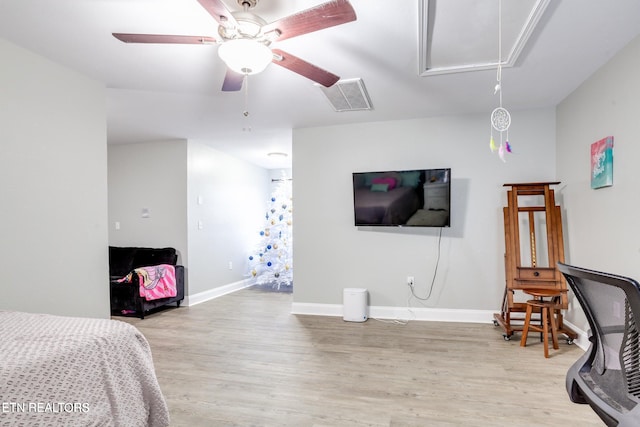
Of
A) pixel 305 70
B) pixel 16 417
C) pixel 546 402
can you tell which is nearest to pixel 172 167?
pixel 305 70

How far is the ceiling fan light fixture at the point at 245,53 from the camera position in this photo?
1.77 metres

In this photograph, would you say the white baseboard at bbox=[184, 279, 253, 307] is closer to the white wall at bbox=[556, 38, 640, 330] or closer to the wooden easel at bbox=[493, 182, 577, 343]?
the wooden easel at bbox=[493, 182, 577, 343]

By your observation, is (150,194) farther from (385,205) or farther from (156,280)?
(385,205)

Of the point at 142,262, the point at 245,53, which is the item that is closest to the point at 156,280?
the point at 142,262

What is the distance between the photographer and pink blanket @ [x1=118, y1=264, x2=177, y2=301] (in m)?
4.40

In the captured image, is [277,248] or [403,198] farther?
[277,248]

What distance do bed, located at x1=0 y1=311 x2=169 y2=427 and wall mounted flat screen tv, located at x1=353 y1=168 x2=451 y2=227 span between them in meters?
3.00

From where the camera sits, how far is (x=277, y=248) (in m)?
6.40

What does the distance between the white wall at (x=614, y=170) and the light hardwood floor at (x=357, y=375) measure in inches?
37.1

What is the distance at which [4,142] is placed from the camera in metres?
2.39

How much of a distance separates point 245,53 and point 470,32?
1.51m

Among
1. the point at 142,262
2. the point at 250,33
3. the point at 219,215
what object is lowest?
the point at 142,262

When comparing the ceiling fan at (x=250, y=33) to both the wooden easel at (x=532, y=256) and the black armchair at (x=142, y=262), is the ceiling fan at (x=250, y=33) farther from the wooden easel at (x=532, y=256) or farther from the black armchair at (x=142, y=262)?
the black armchair at (x=142, y=262)

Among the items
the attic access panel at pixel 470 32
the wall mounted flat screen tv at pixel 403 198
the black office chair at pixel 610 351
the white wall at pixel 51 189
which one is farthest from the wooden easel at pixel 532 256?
the white wall at pixel 51 189
